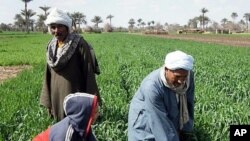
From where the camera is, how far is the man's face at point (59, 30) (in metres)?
5.27

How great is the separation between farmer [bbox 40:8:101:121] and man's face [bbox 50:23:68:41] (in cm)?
1

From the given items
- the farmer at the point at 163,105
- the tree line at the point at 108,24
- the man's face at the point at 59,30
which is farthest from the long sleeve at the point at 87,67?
the tree line at the point at 108,24

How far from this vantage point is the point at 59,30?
5309mm

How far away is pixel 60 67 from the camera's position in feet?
18.5

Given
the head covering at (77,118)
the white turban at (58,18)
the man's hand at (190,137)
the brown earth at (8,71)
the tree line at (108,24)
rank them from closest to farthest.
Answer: the head covering at (77,118), the white turban at (58,18), the man's hand at (190,137), the brown earth at (8,71), the tree line at (108,24)

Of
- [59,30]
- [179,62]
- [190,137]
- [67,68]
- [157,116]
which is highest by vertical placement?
[59,30]

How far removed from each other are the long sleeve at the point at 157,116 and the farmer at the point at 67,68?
56.2 inches

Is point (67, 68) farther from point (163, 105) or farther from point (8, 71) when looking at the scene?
point (8, 71)

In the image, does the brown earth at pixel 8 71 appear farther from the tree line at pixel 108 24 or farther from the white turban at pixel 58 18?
the tree line at pixel 108 24

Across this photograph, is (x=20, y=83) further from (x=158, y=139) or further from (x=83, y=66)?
(x=158, y=139)

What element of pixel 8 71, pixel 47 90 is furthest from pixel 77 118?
pixel 8 71

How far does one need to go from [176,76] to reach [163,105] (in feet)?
1.45

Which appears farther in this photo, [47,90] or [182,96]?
[47,90]

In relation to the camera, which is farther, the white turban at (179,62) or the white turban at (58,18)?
the white turban at (58,18)
